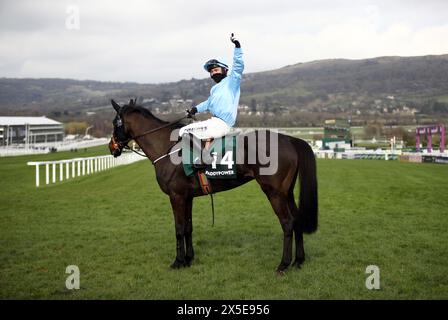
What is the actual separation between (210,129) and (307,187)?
1683 millimetres

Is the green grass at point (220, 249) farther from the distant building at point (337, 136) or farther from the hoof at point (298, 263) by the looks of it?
the distant building at point (337, 136)

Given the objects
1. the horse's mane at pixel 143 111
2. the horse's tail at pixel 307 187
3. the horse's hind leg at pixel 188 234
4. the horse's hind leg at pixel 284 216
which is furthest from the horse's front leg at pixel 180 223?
the horse's tail at pixel 307 187

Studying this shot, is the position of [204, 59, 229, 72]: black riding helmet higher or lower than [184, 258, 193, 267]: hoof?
higher

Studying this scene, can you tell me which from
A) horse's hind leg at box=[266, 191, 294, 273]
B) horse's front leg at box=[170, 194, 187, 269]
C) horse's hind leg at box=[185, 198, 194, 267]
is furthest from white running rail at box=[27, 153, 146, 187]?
horse's hind leg at box=[266, 191, 294, 273]

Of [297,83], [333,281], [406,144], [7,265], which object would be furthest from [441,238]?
[297,83]

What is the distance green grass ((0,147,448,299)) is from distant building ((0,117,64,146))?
67.2 meters

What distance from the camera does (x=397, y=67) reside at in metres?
171

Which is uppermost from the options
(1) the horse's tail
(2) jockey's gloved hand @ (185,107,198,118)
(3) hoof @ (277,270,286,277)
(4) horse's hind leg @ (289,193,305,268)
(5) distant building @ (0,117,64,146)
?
(5) distant building @ (0,117,64,146)

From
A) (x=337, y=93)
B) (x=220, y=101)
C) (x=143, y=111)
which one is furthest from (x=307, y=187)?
(x=337, y=93)

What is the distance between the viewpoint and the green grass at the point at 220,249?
5082mm

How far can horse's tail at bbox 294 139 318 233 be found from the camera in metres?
6.22

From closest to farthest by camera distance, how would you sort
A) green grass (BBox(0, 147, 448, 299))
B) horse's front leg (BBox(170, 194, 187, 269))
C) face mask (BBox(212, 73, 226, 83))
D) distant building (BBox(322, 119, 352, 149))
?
green grass (BBox(0, 147, 448, 299)) → horse's front leg (BBox(170, 194, 187, 269)) → face mask (BBox(212, 73, 226, 83)) → distant building (BBox(322, 119, 352, 149))

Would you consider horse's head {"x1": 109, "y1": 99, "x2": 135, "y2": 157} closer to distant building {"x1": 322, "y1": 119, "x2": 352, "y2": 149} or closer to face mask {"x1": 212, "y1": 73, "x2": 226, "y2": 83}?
face mask {"x1": 212, "y1": 73, "x2": 226, "y2": 83}
